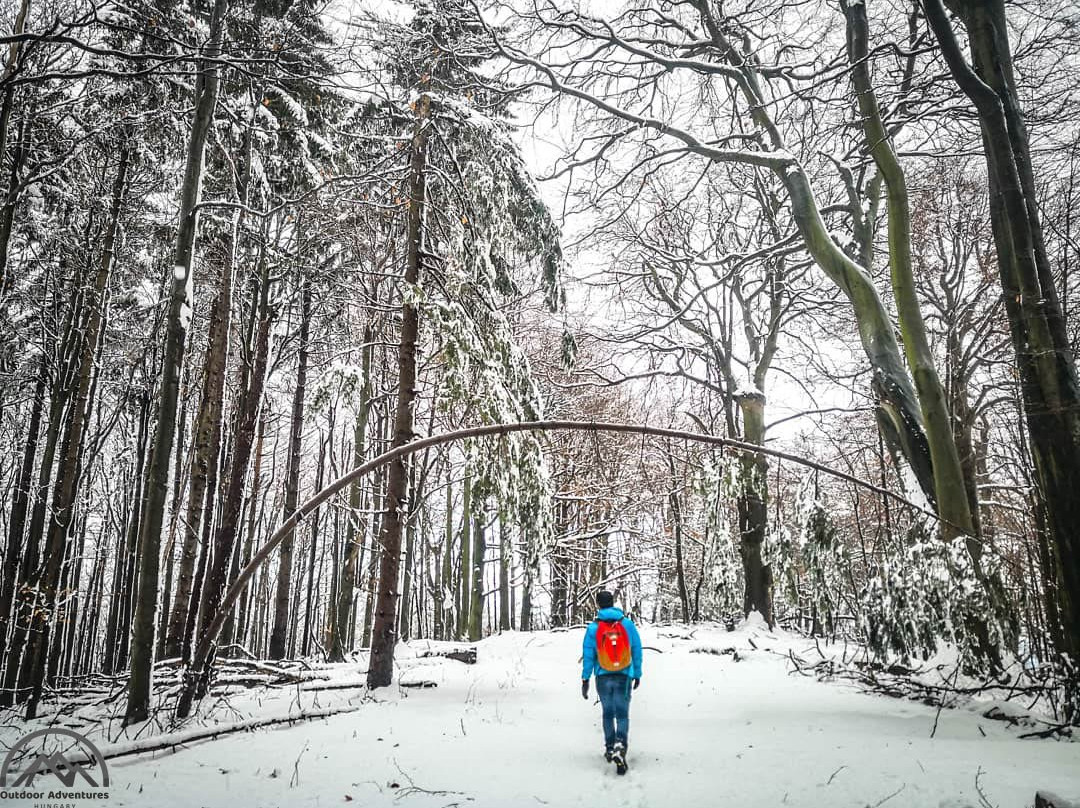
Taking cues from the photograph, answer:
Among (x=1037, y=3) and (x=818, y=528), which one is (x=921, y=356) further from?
(x=1037, y=3)

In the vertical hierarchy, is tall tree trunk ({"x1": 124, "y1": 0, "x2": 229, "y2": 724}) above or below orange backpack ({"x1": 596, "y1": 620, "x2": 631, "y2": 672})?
above

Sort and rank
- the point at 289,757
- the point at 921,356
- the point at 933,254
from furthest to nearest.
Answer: the point at 933,254 < the point at 921,356 < the point at 289,757

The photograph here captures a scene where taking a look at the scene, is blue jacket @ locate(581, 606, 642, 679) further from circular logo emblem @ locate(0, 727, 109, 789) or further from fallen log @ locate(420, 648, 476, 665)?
fallen log @ locate(420, 648, 476, 665)

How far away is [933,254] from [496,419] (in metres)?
11.9

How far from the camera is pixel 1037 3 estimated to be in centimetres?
636

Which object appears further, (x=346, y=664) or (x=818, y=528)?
(x=346, y=664)

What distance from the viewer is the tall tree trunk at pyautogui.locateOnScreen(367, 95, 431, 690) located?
296 inches

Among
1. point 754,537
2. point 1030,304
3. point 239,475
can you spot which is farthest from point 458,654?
point 1030,304

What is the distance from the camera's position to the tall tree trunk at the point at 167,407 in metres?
5.33

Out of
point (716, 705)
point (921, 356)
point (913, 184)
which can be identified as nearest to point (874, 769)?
point (716, 705)

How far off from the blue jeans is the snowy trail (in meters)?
0.28

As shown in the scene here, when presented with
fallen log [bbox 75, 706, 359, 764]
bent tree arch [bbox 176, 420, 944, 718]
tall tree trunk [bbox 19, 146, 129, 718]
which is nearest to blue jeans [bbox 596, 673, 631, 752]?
bent tree arch [bbox 176, 420, 944, 718]

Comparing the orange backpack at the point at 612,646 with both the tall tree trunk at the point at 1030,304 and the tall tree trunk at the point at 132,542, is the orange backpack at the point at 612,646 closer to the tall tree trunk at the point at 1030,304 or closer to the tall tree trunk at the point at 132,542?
the tall tree trunk at the point at 1030,304

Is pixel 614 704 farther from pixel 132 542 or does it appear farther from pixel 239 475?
pixel 132 542
